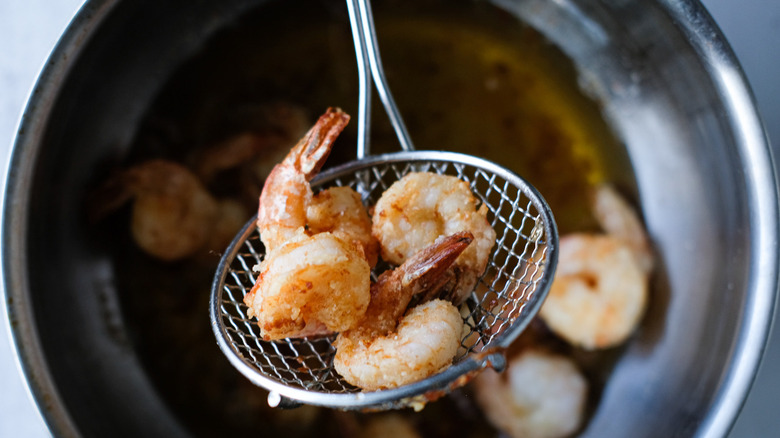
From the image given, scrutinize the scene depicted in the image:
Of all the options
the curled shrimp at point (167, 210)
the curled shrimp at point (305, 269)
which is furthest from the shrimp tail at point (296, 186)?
the curled shrimp at point (167, 210)

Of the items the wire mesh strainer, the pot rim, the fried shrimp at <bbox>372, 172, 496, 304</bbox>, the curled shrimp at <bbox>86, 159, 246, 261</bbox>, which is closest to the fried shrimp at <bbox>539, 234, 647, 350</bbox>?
the wire mesh strainer

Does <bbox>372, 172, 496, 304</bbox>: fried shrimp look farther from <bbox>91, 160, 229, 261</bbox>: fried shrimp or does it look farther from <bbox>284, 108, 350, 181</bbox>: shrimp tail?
<bbox>91, 160, 229, 261</bbox>: fried shrimp

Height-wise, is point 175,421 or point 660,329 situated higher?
point 175,421

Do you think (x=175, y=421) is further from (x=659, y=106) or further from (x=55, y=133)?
(x=659, y=106)

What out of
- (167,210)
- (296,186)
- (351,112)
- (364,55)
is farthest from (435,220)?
(167,210)

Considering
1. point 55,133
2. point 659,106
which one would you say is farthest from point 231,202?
point 659,106

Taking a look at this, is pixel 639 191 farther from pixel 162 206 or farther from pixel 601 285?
pixel 162 206

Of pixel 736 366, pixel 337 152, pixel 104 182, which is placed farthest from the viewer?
pixel 337 152

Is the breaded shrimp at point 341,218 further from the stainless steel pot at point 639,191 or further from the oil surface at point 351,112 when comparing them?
the stainless steel pot at point 639,191
